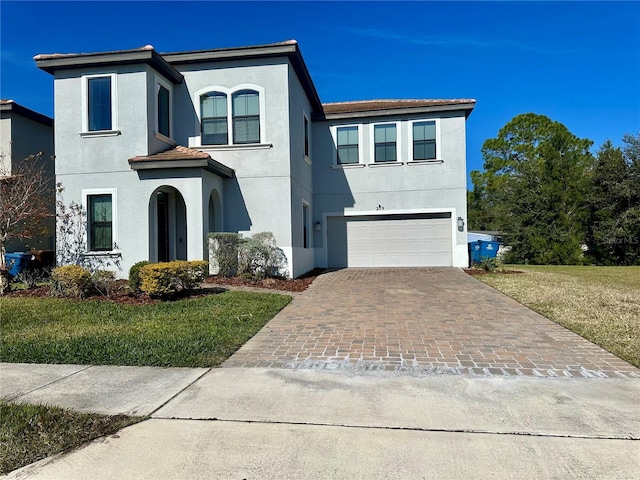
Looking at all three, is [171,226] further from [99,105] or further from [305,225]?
[305,225]

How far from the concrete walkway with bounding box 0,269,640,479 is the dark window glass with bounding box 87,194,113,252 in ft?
25.7

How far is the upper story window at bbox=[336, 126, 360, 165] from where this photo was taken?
1780 cm

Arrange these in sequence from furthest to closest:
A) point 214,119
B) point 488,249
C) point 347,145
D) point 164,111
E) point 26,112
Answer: point 488,249 → point 347,145 → point 26,112 → point 214,119 → point 164,111

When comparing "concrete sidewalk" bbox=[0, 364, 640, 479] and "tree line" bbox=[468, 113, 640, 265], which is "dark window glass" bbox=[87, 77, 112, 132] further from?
"tree line" bbox=[468, 113, 640, 265]

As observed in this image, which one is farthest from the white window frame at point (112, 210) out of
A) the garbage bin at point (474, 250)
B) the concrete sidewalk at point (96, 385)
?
the garbage bin at point (474, 250)

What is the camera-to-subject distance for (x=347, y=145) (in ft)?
58.7

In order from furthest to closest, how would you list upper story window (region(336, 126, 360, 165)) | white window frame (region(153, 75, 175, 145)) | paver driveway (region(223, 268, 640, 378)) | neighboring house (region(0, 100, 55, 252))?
upper story window (region(336, 126, 360, 165)) < neighboring house (region(0, 100, 55, 252)) < white window frame (region(153, 75, 175, 145)) < paver driveway (region(223, 268, 640, 378))

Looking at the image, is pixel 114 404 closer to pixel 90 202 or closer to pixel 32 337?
pixel 32 337

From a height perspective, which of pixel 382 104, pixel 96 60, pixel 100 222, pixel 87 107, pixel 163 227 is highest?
pixel 382 104

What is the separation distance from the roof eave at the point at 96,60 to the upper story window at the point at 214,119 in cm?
183

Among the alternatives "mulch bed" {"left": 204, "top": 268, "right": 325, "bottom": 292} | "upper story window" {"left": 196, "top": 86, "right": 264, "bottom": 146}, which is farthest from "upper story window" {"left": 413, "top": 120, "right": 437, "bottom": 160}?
"mulch bed" {"left": 204, "top": 268, "right": 325, "bottom": 292}

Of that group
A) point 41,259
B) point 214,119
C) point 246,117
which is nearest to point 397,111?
point 246,117

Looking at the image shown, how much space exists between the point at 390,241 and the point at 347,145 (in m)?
4.44

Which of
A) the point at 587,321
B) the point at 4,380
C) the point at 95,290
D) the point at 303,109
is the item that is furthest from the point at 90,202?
the point at 587,321
